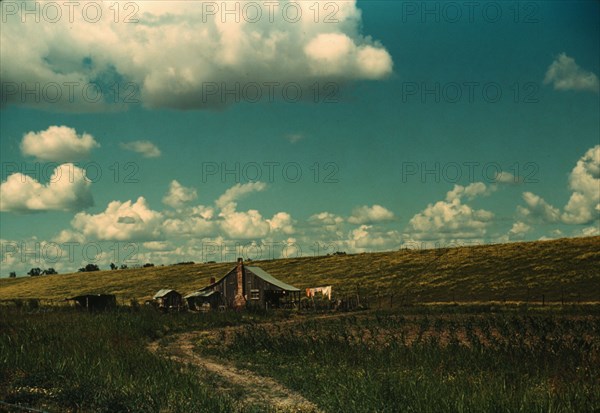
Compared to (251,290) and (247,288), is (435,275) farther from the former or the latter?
(247,288)

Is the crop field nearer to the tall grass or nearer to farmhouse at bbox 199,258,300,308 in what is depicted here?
the tall grass

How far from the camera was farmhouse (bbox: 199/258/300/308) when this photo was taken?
61.9 metres

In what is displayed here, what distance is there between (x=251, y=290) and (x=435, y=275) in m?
24.3

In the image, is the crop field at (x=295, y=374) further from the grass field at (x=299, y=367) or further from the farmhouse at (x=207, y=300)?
the farmhouse at (x=207, y=300)

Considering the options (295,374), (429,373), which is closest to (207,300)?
(295,374)

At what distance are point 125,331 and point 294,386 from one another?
1436cm

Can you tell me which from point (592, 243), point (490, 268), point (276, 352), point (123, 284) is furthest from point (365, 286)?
point (276, 352)

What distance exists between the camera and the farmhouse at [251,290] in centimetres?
6188

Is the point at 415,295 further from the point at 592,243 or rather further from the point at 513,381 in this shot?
the point at 513,381

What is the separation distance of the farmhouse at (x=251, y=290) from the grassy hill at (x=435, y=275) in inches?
464

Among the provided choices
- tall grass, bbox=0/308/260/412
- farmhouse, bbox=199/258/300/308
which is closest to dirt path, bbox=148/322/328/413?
tall grass, bbox=0/308/260/412

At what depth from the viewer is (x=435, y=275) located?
249 ft

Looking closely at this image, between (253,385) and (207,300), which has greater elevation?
(207,300)

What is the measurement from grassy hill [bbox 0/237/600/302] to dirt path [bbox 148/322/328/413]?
1589 inches
